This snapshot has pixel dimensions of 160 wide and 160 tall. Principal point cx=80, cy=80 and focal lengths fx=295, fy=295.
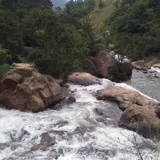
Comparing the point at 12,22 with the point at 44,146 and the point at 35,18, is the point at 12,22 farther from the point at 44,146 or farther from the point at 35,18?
the point at 44,146

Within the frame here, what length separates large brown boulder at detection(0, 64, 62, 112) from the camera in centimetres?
1279

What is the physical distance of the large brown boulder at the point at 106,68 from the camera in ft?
83.7

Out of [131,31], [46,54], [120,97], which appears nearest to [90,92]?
[120,97]

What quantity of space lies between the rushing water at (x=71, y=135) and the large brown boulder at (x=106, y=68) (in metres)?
11.6

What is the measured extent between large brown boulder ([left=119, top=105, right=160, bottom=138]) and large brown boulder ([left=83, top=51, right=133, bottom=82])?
1307cm

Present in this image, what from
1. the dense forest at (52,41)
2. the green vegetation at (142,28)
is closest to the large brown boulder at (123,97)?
the dense forest at (52,41)

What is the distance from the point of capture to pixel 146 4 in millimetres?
59094

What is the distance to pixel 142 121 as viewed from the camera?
1130 cm

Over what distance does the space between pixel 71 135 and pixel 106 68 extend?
1609 cm

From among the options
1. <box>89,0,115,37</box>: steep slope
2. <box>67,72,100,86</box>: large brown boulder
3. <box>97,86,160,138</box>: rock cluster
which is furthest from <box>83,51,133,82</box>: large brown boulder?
<box>89,0,115,37</box>: steep slope

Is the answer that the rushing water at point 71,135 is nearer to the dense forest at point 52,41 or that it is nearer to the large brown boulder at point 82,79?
the large brown boulder at point 82,79

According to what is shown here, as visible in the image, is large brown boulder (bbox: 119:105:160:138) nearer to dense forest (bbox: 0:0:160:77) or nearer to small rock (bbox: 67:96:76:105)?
small rock (bbox: 67:96:76:105)

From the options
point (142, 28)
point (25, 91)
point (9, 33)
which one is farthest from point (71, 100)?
point (142, 28)

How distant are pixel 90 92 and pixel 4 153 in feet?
29.5
